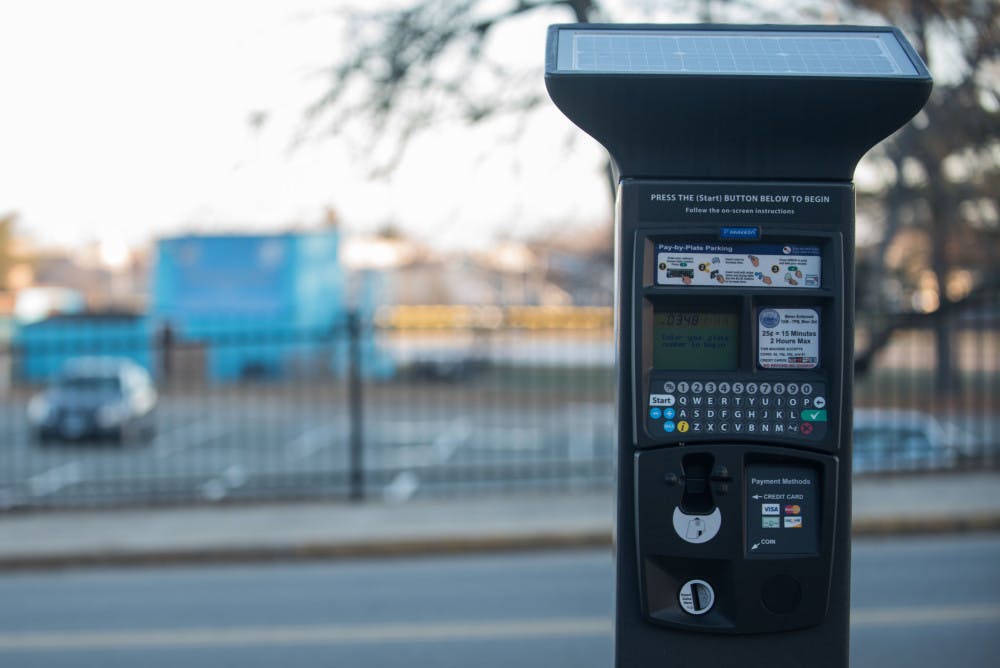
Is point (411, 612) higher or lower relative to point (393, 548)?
lower

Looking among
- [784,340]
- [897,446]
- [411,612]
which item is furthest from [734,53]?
[897,446]

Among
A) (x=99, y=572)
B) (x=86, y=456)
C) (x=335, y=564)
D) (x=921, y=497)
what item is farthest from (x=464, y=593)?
(x=86, y=456)

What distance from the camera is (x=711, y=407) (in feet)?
9.22

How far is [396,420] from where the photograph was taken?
885 inches

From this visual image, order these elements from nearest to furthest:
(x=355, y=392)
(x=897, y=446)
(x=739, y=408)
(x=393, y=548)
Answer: (x=739, y=408)
(x=393, y=548)
(x=355, y=392)
(x=897, y=446)

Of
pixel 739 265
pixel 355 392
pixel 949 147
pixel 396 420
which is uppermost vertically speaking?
pixel 949 147

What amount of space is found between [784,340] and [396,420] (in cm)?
1995

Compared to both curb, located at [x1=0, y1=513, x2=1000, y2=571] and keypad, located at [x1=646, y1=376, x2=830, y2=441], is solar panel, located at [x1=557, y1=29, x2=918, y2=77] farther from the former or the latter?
curb, located at [x1=0, y1=513, x2=1000, y2=571]

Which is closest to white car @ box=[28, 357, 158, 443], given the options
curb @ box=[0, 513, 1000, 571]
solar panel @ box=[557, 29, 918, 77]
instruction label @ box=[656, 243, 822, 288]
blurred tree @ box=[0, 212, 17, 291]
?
blurred tree @ box=[0, 212, 17, 291]

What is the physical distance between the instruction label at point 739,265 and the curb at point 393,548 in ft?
18.0

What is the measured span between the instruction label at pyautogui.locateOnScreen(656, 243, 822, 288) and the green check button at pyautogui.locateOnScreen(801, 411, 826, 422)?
13.6 inches

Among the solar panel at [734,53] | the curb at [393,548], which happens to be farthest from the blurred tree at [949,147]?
the solar panel at [734,53]

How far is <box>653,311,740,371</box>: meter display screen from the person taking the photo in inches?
112

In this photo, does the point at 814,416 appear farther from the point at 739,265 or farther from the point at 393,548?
the point at 393,548
